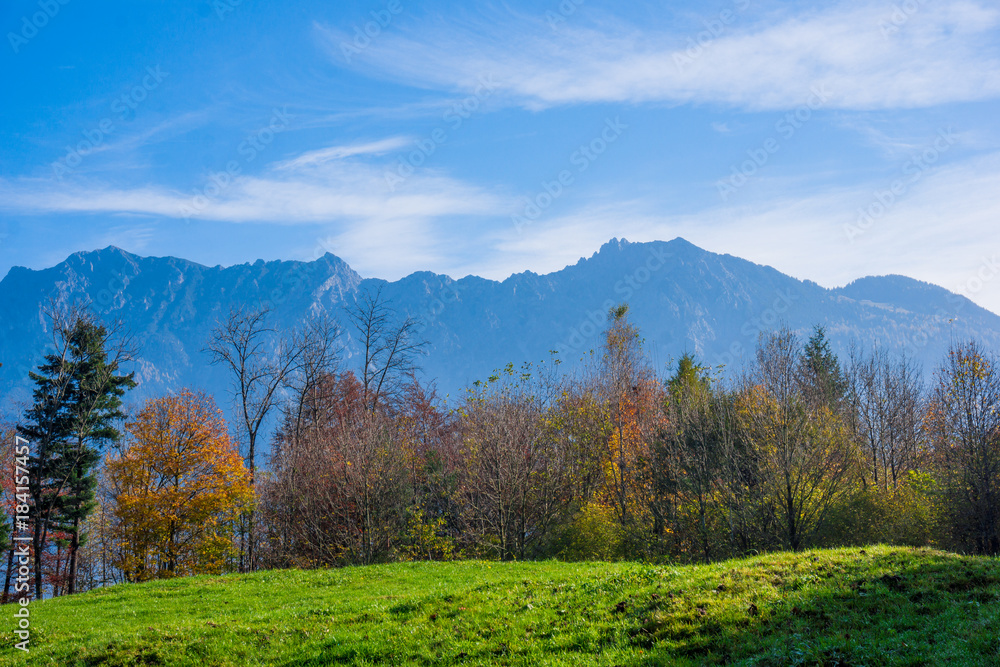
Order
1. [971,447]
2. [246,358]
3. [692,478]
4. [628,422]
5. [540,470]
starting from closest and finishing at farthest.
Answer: [971,447], [692,478], [540,470], [628,422], [246,358]

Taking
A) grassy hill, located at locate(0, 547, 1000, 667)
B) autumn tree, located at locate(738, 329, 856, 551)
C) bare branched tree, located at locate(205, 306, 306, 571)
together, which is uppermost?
bare branched tree, located at locate(205, 306, 306, 571)

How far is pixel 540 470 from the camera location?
3456 cm

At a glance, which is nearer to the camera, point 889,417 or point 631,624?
point 631,624

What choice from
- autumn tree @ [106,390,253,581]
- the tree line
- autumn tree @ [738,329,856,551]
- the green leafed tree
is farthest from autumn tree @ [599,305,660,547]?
the green leafed tree

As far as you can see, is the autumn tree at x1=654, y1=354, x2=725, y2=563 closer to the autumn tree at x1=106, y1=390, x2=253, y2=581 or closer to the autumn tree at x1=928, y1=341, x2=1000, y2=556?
the autumn tree at x1=928, y1=341, x2=1000, y2=556

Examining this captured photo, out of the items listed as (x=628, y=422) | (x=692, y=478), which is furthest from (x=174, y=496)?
(x=692, y=478)

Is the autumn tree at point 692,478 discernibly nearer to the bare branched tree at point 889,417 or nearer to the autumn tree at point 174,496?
the bare branched tree at point 889,417

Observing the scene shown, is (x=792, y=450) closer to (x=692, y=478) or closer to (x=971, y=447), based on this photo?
(x=692, y=478)

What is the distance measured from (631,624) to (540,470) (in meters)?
24.3

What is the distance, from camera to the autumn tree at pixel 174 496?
119 ft

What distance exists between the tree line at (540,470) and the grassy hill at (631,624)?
13.1 m

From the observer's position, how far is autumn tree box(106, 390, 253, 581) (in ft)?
119

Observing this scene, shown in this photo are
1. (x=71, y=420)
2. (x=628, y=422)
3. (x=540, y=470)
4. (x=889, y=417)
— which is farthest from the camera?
(x=889, y=417)

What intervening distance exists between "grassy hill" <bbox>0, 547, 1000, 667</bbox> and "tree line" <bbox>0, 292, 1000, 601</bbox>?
43.1ft
